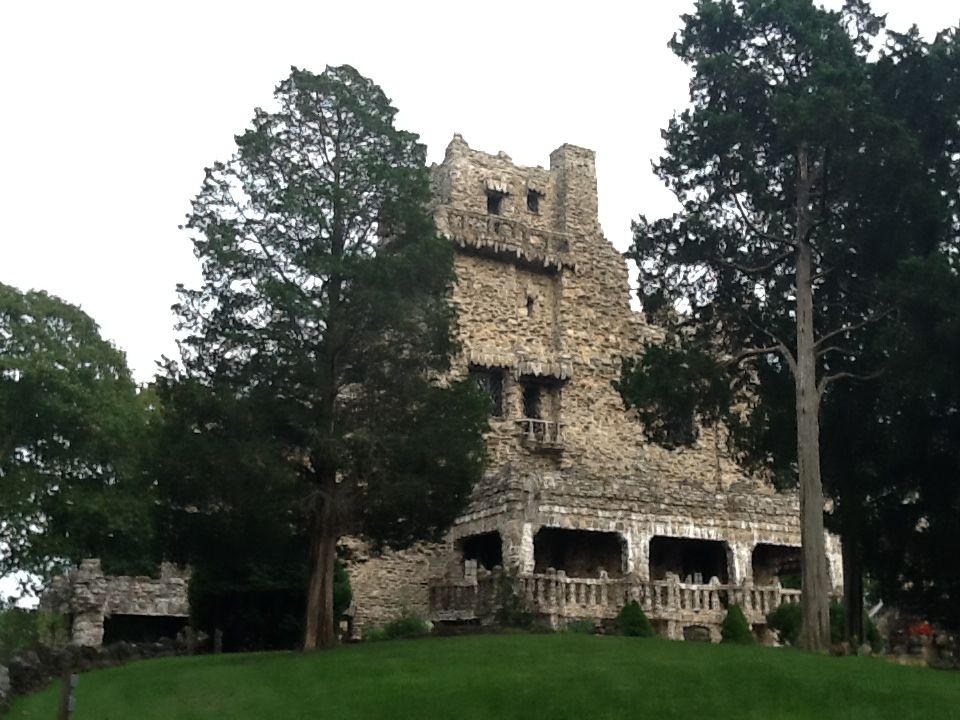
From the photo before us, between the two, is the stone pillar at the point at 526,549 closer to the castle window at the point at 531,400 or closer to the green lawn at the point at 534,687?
the green lawn at the point at 534,687

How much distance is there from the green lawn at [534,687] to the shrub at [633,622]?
5855 mm

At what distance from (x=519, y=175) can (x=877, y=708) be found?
3160cm

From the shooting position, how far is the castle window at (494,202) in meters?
44.2

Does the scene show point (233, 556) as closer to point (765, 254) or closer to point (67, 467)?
point (765, 254)

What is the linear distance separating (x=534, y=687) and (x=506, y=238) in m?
27.7

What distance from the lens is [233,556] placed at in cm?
2525

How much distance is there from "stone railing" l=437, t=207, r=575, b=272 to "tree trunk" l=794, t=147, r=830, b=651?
17.0 metres

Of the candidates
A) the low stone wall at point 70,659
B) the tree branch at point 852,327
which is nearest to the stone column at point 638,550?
the tree branch at point 852,327

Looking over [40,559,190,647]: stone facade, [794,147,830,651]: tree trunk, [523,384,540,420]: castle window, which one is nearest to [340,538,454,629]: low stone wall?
[40,559,190,647]: stone facade

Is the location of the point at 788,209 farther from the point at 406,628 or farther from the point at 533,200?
the point at 533,200

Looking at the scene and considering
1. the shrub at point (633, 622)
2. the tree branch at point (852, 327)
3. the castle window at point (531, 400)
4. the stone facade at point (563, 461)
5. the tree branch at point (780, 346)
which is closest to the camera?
the tree branch at point (852, 327)

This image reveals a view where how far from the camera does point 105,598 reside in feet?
106

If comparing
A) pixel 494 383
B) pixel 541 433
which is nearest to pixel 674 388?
pixel 541 433

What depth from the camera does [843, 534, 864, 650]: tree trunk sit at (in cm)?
2598
